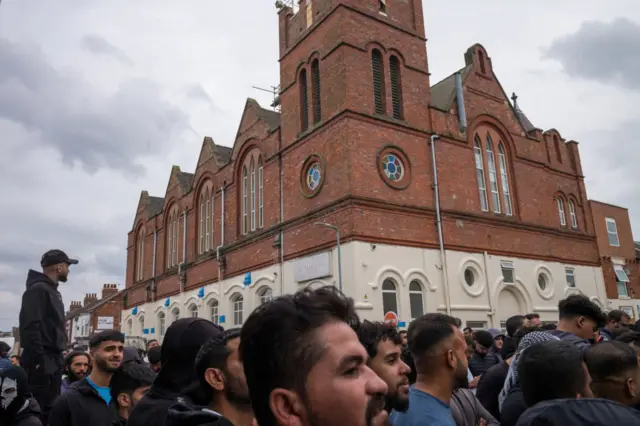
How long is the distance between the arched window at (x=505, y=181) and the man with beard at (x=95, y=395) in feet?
61.2

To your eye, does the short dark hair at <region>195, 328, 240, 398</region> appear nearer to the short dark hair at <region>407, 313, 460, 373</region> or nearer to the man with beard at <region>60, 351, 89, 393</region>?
the short dark hair at <region>407, 313, 460, 373</region>

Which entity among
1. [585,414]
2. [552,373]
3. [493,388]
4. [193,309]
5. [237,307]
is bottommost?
[493,388]

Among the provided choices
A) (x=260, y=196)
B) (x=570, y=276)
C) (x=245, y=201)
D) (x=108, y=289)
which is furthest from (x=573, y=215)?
(x=108, y=289)

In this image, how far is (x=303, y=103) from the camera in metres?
19.1

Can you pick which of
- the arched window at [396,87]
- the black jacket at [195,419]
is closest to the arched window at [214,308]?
the arched window at [396,87]

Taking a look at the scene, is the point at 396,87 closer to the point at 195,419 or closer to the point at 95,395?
the point at 95,395

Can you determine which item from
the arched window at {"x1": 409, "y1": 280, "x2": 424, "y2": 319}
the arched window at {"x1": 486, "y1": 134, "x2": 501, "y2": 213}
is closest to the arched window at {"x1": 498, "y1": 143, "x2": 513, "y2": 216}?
the arched window at {"x1": 486, "y1": 134, "x2": 501, "y2": 213}

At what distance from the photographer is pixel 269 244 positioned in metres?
19.5

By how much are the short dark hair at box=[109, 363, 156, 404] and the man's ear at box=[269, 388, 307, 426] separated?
290cm

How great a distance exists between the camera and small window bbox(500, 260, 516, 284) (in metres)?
19.1

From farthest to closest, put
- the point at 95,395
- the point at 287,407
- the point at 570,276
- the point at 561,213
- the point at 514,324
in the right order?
the point at 561,213 < the point at 570,276 < the point at 514,324 < the point at 95,395 < the point at 287,407

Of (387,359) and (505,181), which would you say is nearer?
(387,359)

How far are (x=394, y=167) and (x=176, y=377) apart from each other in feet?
49.5

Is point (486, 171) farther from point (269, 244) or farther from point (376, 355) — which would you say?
point (376, 355)
